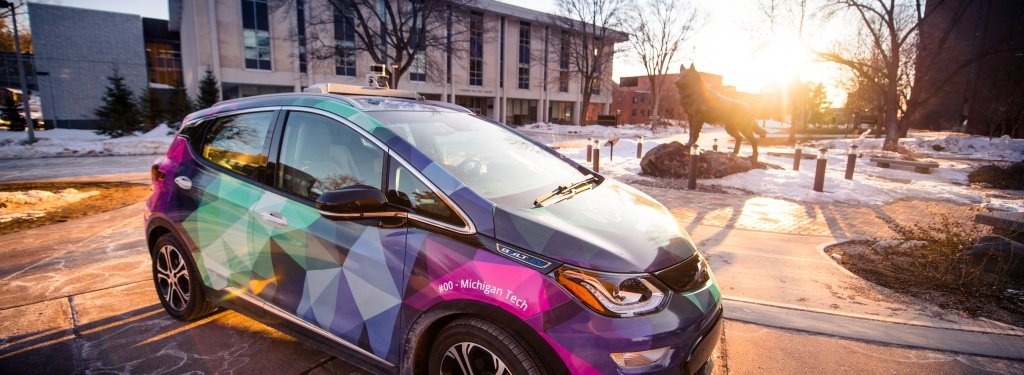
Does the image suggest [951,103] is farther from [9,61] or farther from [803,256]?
[9,61]

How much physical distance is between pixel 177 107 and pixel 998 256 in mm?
31998

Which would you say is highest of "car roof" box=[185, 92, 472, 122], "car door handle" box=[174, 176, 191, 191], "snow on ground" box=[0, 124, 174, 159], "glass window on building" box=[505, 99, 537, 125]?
"glass window on building" box=[505, 99, 537, 125]

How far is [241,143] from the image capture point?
120 inches

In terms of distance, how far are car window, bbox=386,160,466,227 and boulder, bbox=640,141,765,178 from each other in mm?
10159

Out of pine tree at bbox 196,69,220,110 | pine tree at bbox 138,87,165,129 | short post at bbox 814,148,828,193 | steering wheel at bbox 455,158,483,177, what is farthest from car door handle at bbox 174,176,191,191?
pine tree at bbox 196,69,220,110

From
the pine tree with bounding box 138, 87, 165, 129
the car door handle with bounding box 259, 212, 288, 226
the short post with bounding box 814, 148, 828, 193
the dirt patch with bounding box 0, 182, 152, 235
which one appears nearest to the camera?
the car door handle with bounding box 259, 212, 288, 226

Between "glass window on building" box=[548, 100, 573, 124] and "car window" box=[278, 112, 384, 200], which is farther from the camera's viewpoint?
"glass window on building" box=[548, 100, 573, 124]

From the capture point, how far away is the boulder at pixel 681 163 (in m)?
11.1

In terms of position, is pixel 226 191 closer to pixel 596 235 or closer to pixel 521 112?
pixel 596 235

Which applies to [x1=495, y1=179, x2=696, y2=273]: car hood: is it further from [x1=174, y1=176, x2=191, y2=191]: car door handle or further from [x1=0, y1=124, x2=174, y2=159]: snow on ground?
[x1=0, y1=124, x2=174, y2=159]: snow on ground

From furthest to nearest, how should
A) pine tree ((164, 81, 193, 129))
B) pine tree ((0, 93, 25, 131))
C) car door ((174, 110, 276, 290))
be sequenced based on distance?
pine tree ((0, 93, 25, 131)) < pine tree ((164, 81, 193, 129)) < car door ((174, 110, 276, 290))

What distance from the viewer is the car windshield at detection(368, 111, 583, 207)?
2.40 meters

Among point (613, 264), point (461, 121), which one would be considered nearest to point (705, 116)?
point (461, 121)

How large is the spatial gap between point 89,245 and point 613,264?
254 inches
